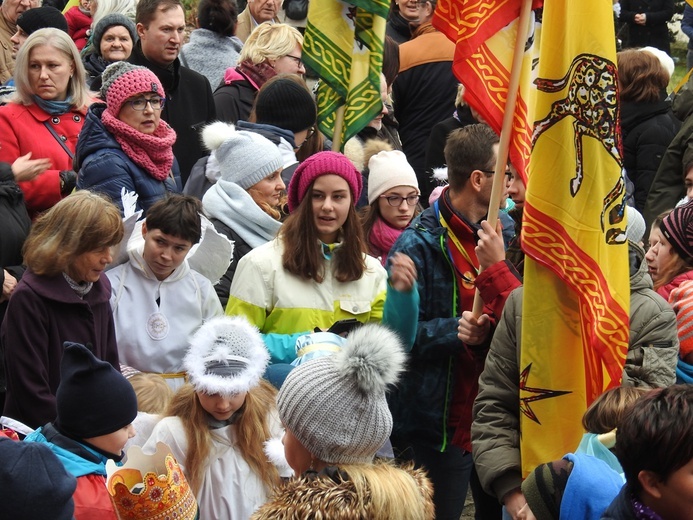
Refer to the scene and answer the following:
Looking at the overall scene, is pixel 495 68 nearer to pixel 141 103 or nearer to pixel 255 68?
pixel 141 103

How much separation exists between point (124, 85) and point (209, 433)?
2.42 meters

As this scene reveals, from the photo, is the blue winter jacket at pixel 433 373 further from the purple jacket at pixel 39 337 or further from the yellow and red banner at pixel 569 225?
the purple jacket at pixel 39 337

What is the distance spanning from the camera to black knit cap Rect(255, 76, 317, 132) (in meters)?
6.83

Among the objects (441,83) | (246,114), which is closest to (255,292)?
(246,114)

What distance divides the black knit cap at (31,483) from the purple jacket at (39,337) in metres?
1.81

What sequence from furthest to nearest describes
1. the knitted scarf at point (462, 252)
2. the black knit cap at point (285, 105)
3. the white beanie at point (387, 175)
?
the black knit cap at point (285, 105) < the white beanie at point (387, 175) < the knitted scarf at point (462, 252)

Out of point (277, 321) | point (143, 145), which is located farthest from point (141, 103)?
point (277, 321)

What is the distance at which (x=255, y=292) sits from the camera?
17.3ft

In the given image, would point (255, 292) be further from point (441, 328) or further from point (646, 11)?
point (646, 11)

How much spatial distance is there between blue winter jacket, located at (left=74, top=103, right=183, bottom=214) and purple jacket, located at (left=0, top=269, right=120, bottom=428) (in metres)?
1.20

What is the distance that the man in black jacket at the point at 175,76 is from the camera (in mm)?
7629

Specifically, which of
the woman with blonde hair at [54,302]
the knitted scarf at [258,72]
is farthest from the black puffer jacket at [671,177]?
the woman with blonde hair at [54,302]

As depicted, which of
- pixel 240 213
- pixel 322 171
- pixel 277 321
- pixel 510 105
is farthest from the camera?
pixel 240 213

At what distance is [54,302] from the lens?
4.83 m
